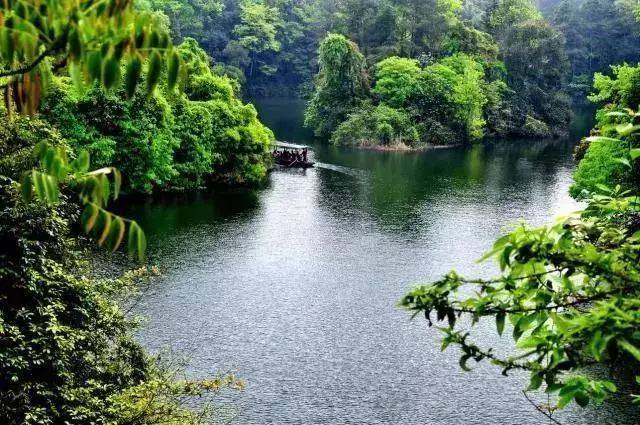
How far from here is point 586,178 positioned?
85.3 ft

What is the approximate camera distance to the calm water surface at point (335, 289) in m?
14.2

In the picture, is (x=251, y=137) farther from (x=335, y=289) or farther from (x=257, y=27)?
(x=257, y=27)

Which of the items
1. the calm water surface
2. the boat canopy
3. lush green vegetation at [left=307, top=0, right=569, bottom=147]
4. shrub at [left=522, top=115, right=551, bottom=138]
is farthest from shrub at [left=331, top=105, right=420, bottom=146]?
shrub at [left=522, top=115, right=551, bottom=138]

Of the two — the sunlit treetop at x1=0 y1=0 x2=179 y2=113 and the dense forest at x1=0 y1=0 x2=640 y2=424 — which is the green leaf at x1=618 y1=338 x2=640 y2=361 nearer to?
the dense forest at x1=0 y1=0 x2=640 y2=424

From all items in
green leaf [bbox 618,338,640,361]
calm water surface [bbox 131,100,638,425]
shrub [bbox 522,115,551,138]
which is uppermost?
shrub [bbox 522,115,551,138]

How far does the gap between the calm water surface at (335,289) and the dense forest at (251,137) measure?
1.98 feet

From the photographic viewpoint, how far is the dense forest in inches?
90.1

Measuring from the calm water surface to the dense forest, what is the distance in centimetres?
60

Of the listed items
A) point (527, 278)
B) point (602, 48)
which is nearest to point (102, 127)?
point (527, 278)

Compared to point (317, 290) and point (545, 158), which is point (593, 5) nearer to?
point (545, 158)

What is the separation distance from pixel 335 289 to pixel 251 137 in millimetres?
17886

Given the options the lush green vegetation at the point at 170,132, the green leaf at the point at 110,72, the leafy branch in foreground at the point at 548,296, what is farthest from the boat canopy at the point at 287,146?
the green leaf at the point at 110,72

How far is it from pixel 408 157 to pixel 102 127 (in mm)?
24230

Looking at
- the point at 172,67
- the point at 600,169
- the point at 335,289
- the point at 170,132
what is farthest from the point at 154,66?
the point at 170,132
